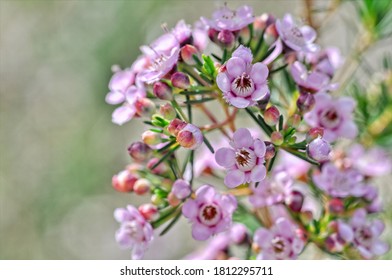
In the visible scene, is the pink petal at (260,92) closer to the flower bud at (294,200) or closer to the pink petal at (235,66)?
the pink petal at (235,66)

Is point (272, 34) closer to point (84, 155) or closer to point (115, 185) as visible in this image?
point (115, 185)

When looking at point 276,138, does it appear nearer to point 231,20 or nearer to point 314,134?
point 314,134

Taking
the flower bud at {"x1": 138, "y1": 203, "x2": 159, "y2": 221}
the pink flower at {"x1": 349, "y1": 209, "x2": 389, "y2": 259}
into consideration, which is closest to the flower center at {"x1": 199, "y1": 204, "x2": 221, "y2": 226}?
the flower bud at {"x1": 138, "y1": 203, "x2": 159, "y2": 221}

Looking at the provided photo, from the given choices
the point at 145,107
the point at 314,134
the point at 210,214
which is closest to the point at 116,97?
the point at 145,107

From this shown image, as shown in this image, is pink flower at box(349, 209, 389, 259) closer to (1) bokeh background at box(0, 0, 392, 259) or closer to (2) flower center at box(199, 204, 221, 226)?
(2) flower center at box(199, 204, 221, 226)

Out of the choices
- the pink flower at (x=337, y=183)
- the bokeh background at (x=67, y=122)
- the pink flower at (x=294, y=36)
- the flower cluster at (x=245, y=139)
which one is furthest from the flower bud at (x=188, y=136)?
the bokeh background at (x=67, y=122)

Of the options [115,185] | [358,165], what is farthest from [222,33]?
[358,165]
